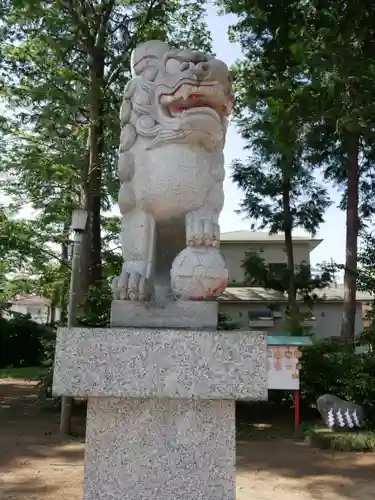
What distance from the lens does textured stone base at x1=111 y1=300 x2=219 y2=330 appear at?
236 centimetres

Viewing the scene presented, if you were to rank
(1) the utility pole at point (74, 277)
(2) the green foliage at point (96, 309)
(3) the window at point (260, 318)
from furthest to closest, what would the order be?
(3) the window at point (260, 318), (2) the green foliage at point (96, 309), (1) the utility pole at point (74, 277)

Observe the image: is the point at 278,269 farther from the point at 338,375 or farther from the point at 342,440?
the point at 342,440

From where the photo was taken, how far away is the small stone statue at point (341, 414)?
677cm

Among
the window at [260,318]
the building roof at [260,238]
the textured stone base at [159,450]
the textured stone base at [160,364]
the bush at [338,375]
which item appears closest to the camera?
the textured stone base at [160,364]

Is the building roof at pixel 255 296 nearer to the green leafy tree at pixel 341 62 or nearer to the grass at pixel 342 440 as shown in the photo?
the green leafy tree at pixel 341 62

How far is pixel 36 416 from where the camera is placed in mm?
8047

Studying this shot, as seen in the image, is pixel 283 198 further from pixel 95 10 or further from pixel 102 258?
pixel 95 10

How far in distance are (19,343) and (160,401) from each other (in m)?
15.9

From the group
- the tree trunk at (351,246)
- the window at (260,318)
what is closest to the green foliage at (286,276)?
the tree trunk at (351,246)

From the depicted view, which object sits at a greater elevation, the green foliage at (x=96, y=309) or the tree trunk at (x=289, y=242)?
the tree trunk at (x=289, y=242)

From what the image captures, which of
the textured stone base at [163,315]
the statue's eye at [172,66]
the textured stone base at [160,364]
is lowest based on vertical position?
the textured stone base at [160,364]

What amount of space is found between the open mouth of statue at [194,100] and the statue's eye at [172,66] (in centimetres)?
14

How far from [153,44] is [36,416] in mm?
6875

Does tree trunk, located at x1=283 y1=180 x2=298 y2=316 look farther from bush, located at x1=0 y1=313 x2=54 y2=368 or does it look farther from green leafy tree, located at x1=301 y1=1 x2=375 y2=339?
bush, located at x1=0 y1=313 x2=54 y2=368
